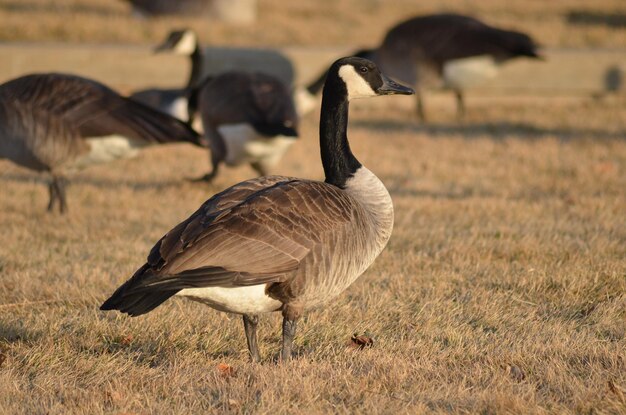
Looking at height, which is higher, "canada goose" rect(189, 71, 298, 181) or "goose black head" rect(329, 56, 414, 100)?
"goose black head" rect(329, 56, 414, 100)

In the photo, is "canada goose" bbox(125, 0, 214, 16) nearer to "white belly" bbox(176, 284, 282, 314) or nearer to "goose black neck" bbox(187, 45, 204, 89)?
"goose black neck" bbox(187, 45, 204, 89)

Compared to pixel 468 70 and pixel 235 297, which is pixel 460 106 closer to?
pixel 468 70

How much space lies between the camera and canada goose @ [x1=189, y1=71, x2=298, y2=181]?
9070 millimetres

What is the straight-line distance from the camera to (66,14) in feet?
59.4

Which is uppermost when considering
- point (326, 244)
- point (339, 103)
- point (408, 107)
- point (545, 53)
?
point (339, 103)

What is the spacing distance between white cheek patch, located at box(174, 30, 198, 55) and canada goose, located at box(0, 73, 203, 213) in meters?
4.38

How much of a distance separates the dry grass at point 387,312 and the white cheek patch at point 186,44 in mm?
2628

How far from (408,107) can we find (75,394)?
11.1m

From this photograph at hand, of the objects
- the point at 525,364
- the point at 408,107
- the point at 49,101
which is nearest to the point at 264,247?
the point at 525,364

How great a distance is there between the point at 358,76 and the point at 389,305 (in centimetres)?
138

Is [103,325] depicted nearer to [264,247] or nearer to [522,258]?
[264,247]

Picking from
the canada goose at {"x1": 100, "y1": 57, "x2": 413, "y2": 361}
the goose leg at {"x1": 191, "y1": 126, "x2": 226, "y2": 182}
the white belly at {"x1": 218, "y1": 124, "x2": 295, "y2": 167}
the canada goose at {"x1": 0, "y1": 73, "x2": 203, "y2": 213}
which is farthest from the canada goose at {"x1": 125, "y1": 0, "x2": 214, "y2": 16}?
the canada goose at {"x1": 100, "y1": 57, "x2": 413, "y2": 361}

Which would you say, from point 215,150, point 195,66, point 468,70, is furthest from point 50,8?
point 215,150

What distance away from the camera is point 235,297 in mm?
4449
